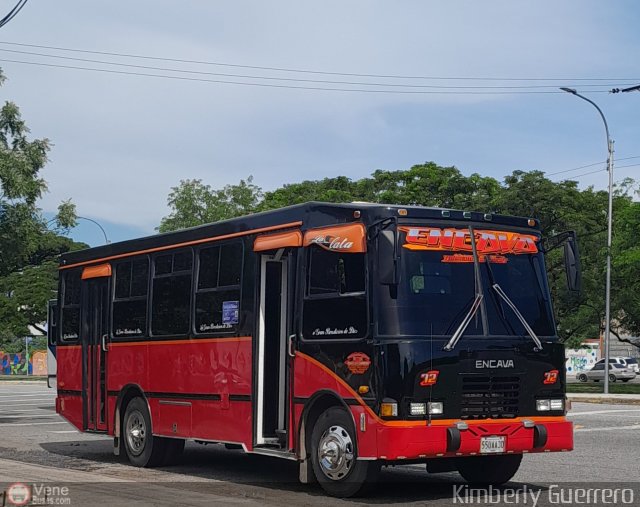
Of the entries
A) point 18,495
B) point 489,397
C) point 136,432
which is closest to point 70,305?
point 136,432

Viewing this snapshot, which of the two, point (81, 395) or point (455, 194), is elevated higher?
point (455, 194)

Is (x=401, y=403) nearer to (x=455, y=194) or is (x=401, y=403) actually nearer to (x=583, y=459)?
(x=583, y=459)

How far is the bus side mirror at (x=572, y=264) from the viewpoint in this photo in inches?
485

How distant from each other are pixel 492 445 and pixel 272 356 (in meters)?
2.95

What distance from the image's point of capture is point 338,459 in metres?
11.4

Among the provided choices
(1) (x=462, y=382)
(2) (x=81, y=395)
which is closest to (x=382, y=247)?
(1) (x=462, y=382)

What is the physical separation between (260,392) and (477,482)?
2.73 m

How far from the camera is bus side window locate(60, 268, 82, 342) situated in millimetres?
17828

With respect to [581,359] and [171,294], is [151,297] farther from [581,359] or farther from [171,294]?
[581,359]

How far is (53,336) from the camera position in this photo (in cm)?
1989

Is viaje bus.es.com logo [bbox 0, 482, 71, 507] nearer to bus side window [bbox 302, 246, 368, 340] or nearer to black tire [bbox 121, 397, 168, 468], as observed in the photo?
bus side window [bbox 302, 246, 368, 340]

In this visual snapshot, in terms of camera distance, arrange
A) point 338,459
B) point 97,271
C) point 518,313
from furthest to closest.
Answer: point 97,271
point 518,313
point 338,459

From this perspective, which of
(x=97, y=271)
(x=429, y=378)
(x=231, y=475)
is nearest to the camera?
(x=429, y=378)

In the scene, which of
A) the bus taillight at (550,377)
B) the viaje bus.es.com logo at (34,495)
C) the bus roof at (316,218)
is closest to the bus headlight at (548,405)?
the bus taillight at (550,377)
